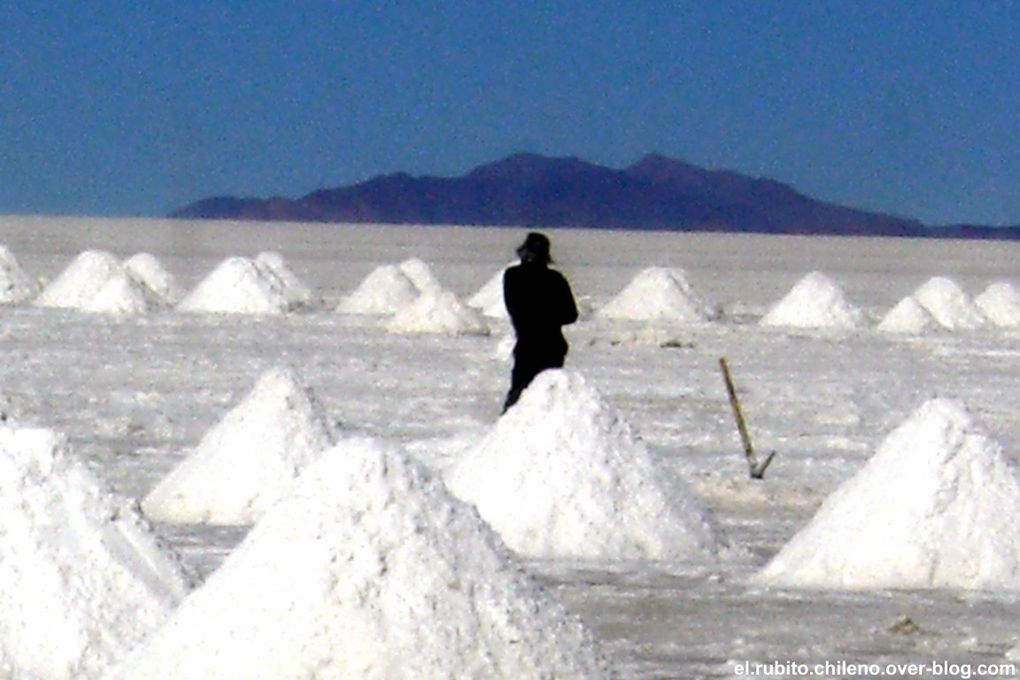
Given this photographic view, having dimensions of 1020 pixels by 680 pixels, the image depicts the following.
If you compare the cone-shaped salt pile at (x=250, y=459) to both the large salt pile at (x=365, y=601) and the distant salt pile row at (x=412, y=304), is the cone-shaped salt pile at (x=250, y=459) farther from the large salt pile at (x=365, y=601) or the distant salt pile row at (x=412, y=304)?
the distant salt pile row at (x=412, y=304)

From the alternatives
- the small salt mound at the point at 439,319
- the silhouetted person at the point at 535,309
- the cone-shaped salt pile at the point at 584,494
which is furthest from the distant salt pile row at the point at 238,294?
the cone-shaped salt pile at the point at 584,494

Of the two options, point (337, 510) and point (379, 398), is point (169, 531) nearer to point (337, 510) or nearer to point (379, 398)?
point (337, 510)

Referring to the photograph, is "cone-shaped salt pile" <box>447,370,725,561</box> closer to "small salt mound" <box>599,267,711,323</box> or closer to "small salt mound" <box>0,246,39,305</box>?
"small salt mound" <box>599,267,711,323</box>

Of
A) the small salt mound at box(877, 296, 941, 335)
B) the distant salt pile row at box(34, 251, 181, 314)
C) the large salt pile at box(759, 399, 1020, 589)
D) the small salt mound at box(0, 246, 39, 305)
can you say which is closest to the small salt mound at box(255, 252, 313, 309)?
the distant salt pile row at box(34, 251, 181, 314)

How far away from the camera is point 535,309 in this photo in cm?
1330

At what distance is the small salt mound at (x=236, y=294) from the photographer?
27022 millimetres

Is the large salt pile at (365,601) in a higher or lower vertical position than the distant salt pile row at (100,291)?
lower

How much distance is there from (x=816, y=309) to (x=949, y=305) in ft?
7.37

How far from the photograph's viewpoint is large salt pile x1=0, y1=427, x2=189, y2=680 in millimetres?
6793

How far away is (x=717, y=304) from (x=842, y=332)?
732 cm

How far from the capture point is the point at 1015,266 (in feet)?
205

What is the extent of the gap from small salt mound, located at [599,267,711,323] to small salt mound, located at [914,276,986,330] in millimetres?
2521

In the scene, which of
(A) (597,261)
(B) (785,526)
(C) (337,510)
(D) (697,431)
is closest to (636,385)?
(D) (697,431)

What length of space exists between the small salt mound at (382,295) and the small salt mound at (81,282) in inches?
101
